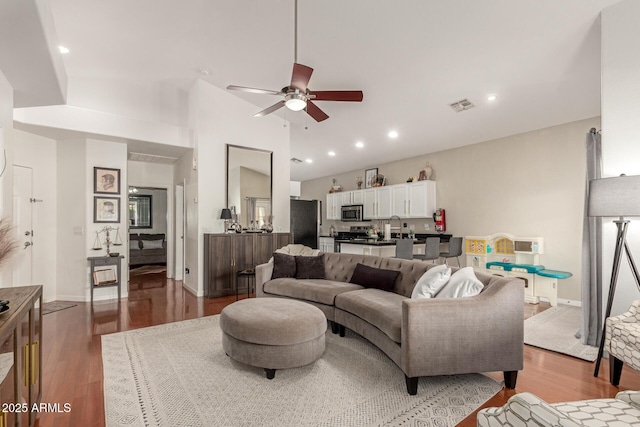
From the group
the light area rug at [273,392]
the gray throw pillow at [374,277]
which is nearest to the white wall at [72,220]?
the light area rug at [273,392]

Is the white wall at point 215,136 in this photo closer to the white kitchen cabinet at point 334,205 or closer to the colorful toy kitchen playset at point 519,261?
the white kitchen cabinet at point 334,205

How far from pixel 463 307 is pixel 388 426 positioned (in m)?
0.90

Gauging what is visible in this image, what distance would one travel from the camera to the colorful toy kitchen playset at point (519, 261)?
15.6ft

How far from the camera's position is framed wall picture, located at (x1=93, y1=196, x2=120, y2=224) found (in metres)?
5.06

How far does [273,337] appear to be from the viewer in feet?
7.83

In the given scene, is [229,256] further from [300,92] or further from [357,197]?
[357,197]

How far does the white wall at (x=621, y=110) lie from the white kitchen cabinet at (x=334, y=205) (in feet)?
20.6

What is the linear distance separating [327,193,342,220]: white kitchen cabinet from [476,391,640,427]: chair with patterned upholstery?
7.61 m

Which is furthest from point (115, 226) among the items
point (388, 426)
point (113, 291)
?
point (388, 426)

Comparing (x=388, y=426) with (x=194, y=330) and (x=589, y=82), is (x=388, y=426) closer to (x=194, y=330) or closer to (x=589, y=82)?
(x=194, y=330)

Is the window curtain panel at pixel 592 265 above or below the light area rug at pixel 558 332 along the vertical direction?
above

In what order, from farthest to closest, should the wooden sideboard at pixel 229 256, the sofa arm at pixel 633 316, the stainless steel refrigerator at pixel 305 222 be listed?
the stainless steel refrigerator at pixel 305 222, the wooden sideboard at pixel 229 256, the sofa arm at pixel 633 316

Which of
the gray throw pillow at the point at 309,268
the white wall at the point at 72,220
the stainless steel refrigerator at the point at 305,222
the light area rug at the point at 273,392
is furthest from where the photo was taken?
the stainless steel refrigerator at the point at 305,222

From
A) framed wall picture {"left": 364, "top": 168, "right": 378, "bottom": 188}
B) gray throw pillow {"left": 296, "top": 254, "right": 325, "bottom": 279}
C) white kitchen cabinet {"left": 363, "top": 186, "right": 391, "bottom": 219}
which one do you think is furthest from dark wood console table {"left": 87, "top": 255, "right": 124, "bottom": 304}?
framed wall picture {"left": 364, "top": 168, "right": 378, "bottom": 188}
